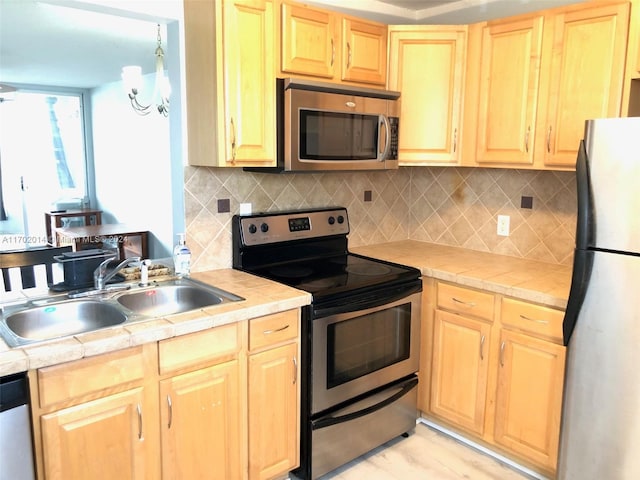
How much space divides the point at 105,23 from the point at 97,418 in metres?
2.84

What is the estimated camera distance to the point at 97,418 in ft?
5.38

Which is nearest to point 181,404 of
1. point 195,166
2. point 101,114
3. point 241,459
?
point 241,459

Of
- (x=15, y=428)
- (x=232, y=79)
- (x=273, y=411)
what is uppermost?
(x=232, y=79)

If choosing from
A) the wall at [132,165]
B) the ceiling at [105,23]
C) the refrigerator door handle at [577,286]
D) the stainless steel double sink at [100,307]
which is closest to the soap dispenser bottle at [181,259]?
the stainless steel double sink at [100,307]

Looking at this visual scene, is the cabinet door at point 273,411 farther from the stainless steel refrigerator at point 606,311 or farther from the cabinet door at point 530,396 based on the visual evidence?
the stainless steel refrigerator at point 606,311

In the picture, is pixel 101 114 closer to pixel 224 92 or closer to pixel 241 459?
pixel 224 92

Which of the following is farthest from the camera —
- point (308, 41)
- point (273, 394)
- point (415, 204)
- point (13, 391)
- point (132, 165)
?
point (132, 165)

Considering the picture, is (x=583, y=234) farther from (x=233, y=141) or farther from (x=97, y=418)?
(x=97, y=418)

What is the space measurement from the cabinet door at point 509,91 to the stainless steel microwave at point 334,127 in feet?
1.53

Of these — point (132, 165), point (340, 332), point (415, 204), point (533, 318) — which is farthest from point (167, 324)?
point (132, 165)

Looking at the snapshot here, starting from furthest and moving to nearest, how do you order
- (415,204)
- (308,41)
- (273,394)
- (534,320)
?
1. (415,204)
2. (308,41)
3. (534,320)
4. (273,394)

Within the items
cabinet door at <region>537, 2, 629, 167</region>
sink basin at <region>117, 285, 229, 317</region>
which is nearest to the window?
sink basin at <region>117, 285, 229, 317</region>

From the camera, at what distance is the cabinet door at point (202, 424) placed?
182cm

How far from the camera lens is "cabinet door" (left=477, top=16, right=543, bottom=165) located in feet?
7.97
